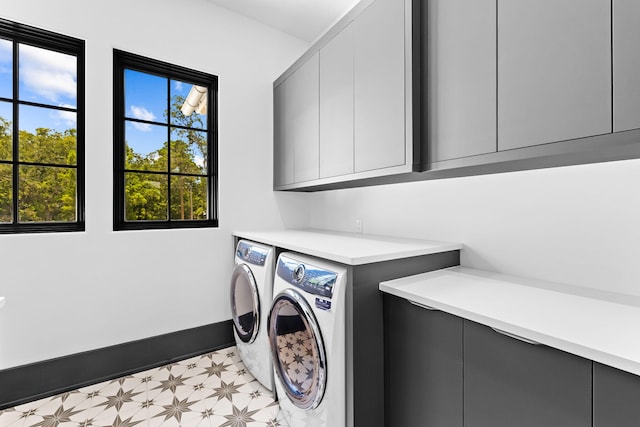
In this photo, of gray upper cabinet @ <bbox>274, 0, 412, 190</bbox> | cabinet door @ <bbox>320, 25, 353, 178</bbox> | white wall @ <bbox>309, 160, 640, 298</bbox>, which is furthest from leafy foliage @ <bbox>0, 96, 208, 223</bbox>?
white wall @ <bbox>309, 160, 640, 298</bbox>

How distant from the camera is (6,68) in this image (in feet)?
5.83

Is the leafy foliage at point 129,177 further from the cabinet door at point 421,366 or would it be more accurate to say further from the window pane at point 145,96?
the cabinet door at point 421,366

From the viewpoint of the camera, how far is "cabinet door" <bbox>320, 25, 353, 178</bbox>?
5.91 ft

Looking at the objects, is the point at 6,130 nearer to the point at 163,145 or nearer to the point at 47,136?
the point at 47,136

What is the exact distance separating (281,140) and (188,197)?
2.98 feet

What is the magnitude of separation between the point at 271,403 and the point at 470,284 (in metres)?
1.33

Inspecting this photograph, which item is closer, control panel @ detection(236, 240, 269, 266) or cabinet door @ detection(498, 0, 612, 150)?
cabinet door @ detection(498, 0, 612, 150)

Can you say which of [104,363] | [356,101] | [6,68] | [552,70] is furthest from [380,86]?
[104,363]

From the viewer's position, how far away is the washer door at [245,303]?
1.87m

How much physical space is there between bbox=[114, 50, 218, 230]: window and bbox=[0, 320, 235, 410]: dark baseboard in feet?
2.75

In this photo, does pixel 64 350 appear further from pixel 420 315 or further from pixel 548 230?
pixel 548 230

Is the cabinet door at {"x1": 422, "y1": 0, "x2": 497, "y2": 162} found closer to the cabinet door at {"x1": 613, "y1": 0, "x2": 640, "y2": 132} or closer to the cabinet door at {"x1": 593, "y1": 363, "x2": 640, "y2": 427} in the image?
the cabinet door at {"x1": 613, "y1": 0, "x2": 640, "y2": 132}

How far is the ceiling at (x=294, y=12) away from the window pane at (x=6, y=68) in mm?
1342

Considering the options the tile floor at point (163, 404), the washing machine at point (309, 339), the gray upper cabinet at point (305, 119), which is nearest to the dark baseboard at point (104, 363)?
the tile floor at point (163, 404)
